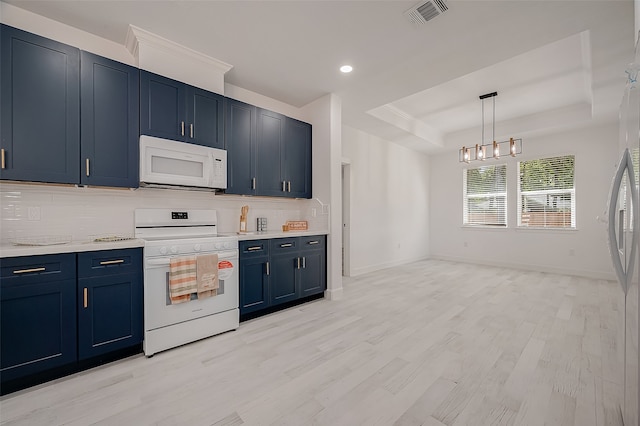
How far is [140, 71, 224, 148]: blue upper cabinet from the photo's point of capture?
102 inches

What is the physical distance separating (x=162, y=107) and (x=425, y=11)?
99.9 inches

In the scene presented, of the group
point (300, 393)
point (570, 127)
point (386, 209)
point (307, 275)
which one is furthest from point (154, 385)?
point (570, 127)

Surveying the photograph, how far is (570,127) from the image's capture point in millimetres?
5145

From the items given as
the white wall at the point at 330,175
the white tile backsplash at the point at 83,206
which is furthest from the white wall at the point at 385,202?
the white tile backsplash at the point at 83,206

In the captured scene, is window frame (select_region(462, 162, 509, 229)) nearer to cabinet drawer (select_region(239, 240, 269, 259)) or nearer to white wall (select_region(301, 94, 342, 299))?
white wall (select_region(301, 94, 342, 299))

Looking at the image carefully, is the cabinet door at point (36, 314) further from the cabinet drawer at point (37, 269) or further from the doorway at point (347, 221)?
the doorway at point (347, 221)

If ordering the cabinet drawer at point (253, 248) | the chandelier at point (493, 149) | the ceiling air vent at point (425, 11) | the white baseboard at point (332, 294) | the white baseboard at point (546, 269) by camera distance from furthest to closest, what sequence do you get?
1. the white baseboard at point (546, 269)
2. the chandelier at point (493, 149)
3. the white baseboard at point (332, 294)
4. the cabinet drawer at point (253, 248)
5. the ceiling air vent at point (425, 11)

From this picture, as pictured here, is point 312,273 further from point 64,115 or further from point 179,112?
point 64,115

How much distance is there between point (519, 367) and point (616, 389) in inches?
20.8

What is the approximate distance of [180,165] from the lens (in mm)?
2770

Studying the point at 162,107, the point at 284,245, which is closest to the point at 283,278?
the point at 284,245

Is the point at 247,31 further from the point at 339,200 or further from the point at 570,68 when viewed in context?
the point at 570,68

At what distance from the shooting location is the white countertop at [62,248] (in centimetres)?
178

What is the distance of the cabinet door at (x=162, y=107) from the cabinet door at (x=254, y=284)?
58.5 inches
